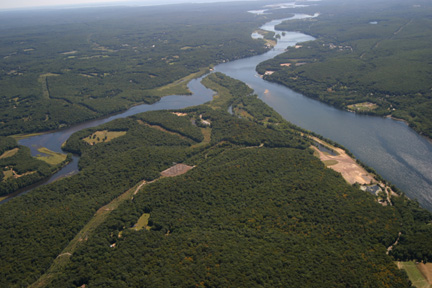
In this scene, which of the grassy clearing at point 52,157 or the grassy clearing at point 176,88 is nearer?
the grassy clearing at point 52,157

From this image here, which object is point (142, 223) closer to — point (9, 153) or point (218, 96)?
point (9, 153)

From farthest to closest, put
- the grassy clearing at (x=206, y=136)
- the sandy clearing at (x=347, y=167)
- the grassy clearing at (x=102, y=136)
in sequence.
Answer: the grassy clearing at (x=102, y=136) < the grassy clearing at (x=206, y=136) < the sandy clearing at (x=347, y=167)

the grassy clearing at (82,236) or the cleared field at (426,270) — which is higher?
the grassy clearing at (82,236)

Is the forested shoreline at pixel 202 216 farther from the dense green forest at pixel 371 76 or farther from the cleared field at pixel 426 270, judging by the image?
the dense green forest at pixel 371 76

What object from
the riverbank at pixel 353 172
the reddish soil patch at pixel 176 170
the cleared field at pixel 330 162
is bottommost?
the riverbank at pixel 353 172

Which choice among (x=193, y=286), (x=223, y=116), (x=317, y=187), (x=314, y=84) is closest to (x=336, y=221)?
(x=317, y=187)

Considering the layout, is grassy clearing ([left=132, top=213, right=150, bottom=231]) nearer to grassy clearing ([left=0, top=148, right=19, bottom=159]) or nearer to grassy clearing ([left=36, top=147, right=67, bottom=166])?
grassy clearing ([left=36, top=147, right=67, bottom=166])

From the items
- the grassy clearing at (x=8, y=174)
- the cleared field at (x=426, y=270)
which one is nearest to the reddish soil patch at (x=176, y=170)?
the grassy clearing at (x=8, y=174)
